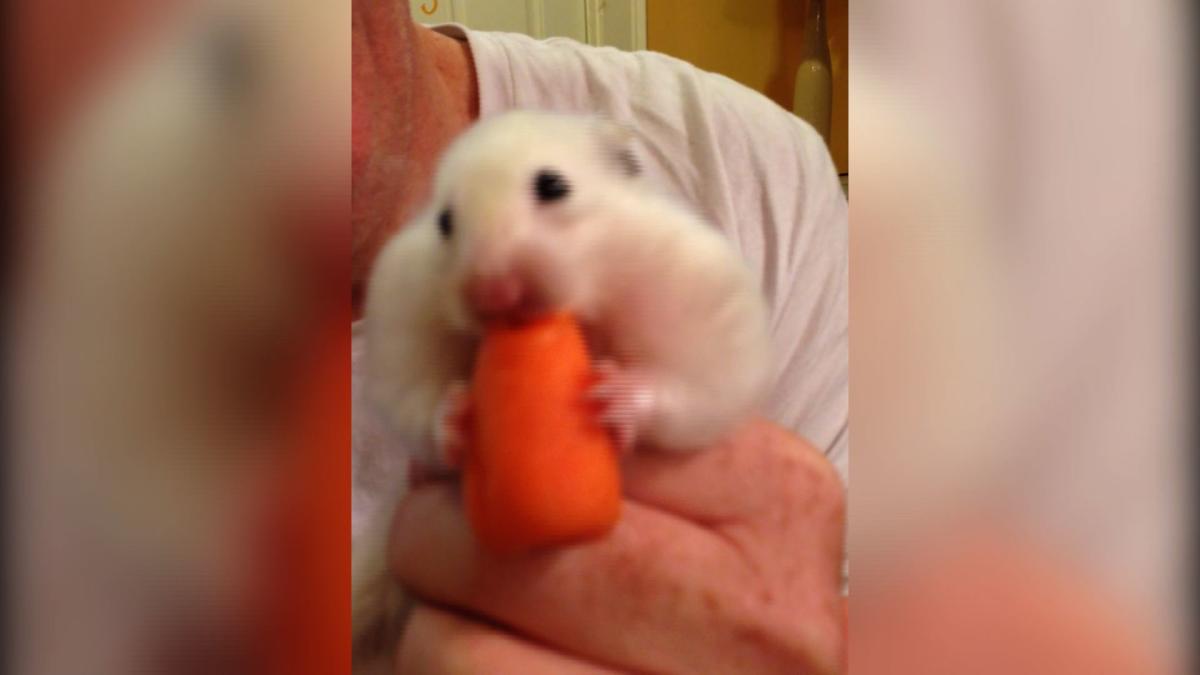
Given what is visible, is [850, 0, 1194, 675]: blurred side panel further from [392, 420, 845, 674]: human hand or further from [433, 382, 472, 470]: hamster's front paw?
[433, 382, 472, 470]: hamster's front paw

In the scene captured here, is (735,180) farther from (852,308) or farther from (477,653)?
(477,653)

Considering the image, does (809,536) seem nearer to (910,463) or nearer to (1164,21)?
(910,463)

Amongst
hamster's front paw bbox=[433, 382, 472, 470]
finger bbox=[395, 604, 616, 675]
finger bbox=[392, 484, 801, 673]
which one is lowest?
finger bbox=[395, 604, 616, 675]

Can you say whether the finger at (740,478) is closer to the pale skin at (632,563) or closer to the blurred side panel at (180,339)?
the pale skin at (632,563)

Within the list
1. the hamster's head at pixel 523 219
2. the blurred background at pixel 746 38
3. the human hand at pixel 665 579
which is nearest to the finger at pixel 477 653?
the human hand at pixel 665 579

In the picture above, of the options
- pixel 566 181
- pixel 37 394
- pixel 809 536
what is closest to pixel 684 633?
pixel 809 536

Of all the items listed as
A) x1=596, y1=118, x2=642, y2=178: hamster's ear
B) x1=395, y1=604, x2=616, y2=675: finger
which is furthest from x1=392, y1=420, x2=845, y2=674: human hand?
x1=596, y1=118, x2=642, y2=178: hamster's ear

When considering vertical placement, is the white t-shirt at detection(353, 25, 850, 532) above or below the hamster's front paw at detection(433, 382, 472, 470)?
above
